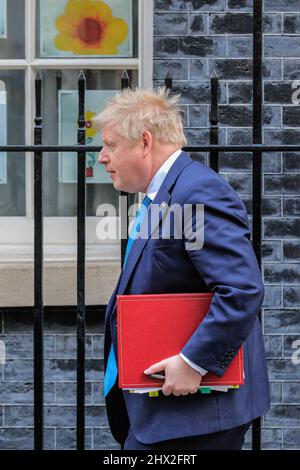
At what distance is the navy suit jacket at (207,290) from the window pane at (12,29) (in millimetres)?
2316

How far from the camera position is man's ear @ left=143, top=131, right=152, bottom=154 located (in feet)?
8.30

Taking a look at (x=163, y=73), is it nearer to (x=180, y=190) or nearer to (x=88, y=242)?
(x=88, y=242)

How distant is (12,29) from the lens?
15.2ft

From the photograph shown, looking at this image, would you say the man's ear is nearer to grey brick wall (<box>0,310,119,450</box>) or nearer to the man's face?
the man's face

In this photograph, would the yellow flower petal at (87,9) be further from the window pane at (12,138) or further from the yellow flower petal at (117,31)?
the window pane at (12,138)

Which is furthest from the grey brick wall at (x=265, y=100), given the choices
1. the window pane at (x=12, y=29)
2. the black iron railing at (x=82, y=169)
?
the black iron railing at (x=82, y=169)

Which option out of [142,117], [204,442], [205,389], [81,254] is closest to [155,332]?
[205,389]

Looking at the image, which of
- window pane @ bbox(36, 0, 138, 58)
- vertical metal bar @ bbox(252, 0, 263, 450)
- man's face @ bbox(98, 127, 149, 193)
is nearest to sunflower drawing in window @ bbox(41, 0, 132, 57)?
window pane @ bbox(36, 0, 138, 58)

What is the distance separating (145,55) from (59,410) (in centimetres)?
190

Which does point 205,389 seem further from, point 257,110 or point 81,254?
point 257,110

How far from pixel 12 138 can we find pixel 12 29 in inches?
22.7

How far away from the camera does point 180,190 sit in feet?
8.12

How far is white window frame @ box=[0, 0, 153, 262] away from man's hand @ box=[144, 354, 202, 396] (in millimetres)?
2118

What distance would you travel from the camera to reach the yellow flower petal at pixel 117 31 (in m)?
4.64
